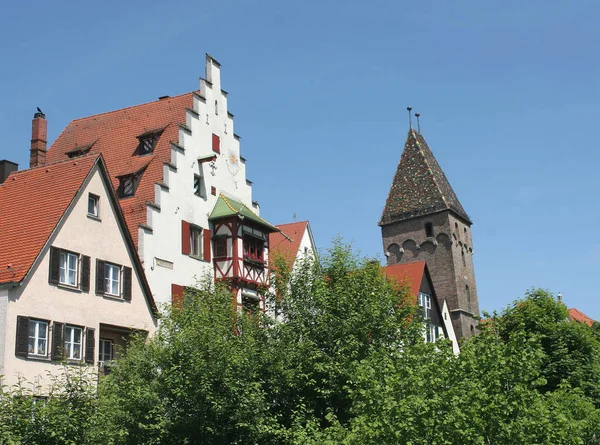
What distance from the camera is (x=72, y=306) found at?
100 feet

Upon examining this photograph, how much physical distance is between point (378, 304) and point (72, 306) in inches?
475

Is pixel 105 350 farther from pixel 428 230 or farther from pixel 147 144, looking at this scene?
pixel 428 230

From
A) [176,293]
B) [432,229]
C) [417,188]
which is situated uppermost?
[417,188]

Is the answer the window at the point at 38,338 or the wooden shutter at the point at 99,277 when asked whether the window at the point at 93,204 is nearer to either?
the wooden shutter at the point at 99,277

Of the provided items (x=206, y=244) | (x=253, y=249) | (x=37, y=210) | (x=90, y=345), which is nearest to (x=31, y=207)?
(x=37, y=210)

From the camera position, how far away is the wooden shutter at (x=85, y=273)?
31.3 meters

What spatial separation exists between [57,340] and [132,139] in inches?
616

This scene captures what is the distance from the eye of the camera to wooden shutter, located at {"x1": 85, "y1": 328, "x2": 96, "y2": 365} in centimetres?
3077

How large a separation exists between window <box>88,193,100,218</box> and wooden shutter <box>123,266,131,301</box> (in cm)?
258

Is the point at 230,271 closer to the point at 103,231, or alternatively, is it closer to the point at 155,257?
the point at 155,257

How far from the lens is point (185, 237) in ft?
127

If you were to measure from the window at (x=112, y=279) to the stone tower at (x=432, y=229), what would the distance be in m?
42.4

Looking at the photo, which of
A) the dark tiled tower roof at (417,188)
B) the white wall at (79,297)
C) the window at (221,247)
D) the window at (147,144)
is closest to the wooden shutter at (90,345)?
the white wall at (79,297)

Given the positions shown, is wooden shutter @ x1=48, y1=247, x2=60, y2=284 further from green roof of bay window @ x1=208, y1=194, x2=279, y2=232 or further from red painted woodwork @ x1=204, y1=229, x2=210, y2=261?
green roof of bay window @ x1=208, y1=194, x2=279, y2=232
